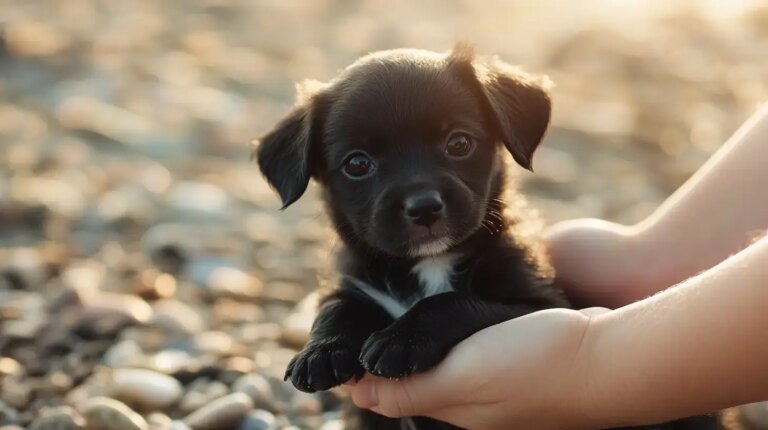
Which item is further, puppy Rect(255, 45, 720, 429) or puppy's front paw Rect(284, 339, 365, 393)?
puppy Rect(255, 45, 720, 429)

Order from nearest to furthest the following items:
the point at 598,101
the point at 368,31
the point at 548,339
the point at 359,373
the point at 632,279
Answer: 1. the point at 548,339
2. the point at 359,373
3. the point at 632,279
4. the point at 598,101
5. the point at 368,31

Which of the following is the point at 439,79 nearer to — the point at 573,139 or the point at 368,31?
the point at 573,139

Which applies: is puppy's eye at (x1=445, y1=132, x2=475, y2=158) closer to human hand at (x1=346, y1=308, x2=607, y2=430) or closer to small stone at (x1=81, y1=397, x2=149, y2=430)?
human hand at (x1=346, y1=308, x2=607, y2=430)

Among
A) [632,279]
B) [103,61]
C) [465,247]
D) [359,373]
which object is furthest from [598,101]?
[359,373]

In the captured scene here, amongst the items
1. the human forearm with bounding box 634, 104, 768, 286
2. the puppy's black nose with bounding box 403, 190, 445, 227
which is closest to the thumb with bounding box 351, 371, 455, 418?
the puppy's black nose with bounding box 403, 190, 445, 227

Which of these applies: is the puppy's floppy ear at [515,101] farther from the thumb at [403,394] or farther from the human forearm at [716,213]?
the thumb at [403,394]

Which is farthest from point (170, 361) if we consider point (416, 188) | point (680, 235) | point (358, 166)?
point (680, 235)

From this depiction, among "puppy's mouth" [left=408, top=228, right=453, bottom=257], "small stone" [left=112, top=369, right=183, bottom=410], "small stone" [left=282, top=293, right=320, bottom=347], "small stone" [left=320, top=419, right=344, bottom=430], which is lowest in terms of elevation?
"small stone" [left=320, top=419, right=344, bottom=430]
